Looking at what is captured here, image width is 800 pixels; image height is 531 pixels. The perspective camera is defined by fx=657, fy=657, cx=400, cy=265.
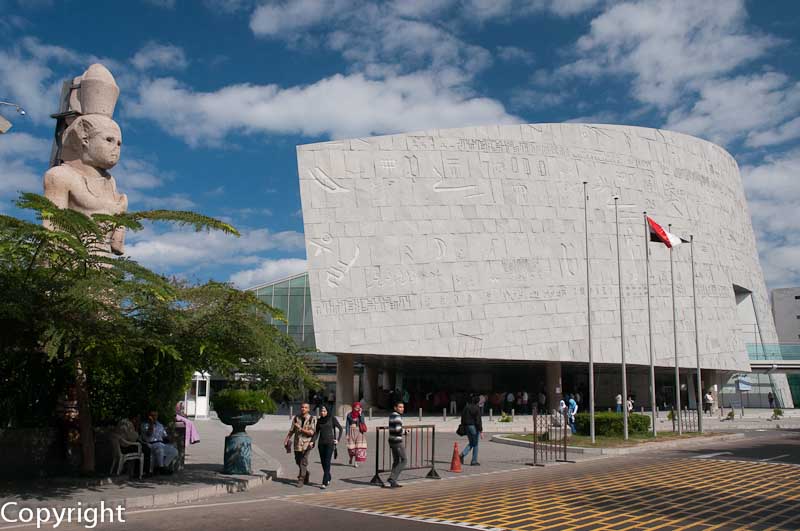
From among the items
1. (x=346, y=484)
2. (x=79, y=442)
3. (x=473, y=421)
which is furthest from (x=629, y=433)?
(x=79, y=442)

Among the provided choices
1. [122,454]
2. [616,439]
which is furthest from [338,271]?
[122,454]

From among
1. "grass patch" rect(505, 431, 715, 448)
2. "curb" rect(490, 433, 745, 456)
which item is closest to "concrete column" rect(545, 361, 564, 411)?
"grass patch" rect(505, 431, 715, 448)

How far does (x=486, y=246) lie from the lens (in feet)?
117

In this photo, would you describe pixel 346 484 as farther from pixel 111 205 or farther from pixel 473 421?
pixel 111 205

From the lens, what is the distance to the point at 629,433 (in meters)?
24.4

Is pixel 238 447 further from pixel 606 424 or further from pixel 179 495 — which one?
pixel 606 424

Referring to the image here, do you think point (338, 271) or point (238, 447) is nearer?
point (238, 447)

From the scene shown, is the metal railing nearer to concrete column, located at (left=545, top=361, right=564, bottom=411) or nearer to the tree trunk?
concrete column, located at (left=545, top=361, right=564, bottom=411)

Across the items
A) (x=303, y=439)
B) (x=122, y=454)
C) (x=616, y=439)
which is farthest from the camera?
(x=616, y=439)

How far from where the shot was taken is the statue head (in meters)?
16.1

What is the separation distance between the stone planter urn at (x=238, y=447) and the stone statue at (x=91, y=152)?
5633 mm

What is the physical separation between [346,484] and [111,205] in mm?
9184

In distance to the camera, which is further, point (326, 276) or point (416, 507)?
point (326, 276)

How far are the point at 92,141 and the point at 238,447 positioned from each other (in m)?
8.41
